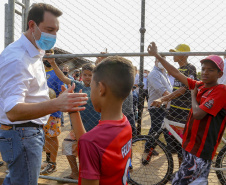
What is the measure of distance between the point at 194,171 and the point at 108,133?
1290 millimetres

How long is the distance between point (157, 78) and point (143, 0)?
1.29 metres

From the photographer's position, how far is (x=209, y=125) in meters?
2.02

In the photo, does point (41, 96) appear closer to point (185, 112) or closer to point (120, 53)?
point (120, 53)

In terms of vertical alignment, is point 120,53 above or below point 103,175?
above

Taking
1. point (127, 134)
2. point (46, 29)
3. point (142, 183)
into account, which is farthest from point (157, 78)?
point (127, 134)

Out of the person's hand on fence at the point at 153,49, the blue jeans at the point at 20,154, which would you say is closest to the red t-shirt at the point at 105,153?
the blue jeans at the point at 20,154

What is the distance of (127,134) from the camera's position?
1.24 metres

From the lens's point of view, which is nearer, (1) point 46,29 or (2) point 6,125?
(2) point 6,125

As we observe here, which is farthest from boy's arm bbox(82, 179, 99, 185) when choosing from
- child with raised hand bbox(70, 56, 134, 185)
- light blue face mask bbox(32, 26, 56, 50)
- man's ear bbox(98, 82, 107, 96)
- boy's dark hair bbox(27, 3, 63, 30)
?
boy's dark hair bbox(27, 3, 63, 30)

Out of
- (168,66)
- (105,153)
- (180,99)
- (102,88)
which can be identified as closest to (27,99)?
(102,88)

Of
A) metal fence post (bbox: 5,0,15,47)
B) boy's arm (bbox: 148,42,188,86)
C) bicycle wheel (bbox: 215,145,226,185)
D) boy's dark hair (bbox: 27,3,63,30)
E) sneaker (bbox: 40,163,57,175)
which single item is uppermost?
metal fence post (bbox: 5,0,15,47)

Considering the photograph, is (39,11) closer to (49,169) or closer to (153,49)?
(153,49)

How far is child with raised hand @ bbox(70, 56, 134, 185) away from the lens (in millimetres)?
1056

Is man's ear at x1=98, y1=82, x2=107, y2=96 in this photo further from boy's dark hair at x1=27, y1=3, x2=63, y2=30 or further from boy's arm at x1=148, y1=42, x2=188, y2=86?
boy's arm at x1=148, y1=42, x2=188, y2=86
